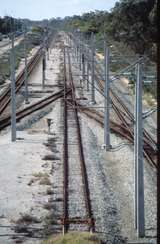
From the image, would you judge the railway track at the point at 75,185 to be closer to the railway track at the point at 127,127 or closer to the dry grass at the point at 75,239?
the dry grass at the point at 75,239

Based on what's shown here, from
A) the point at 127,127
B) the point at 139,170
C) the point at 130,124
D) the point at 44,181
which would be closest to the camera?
the point at 139,170

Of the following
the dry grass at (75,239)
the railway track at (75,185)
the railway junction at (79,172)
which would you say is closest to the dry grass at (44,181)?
the railway junction at (79,172)

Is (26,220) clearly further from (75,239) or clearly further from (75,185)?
(75,185)

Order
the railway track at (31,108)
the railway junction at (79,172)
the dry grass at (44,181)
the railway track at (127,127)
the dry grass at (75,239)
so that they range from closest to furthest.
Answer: the dry grass at (75,239)
the railway junction at (79,172)
the dry grass at (44,181)
the railway track at (127,127)
the railway track at (31,108)

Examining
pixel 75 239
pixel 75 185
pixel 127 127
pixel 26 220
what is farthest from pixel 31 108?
pixel 75 239

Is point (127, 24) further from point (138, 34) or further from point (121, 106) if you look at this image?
point (121, 106)

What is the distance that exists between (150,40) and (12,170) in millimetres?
30940

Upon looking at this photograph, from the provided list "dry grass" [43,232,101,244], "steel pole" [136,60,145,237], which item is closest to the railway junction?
"steel pole" [136,60,145,237]

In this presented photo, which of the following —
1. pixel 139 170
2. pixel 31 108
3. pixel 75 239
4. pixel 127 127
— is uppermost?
pixel 139 170

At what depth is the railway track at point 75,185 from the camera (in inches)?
504

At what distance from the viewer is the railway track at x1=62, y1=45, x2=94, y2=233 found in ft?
42.0

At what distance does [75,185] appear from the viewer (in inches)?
634

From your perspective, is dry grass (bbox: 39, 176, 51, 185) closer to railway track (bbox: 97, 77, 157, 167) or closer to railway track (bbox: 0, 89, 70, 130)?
railway track (bbox: 97, 77, 157, 167)

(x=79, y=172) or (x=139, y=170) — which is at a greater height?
(x=139, y=170)
